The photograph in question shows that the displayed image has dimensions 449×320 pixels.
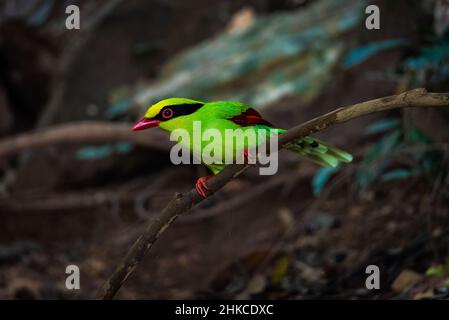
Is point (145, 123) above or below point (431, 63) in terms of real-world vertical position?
below

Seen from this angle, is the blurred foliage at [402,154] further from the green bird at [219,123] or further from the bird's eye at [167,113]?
the bird's eye at [167,113]

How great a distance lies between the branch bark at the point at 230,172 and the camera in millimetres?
1278

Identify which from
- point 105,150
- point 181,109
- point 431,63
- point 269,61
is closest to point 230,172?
point 181,109

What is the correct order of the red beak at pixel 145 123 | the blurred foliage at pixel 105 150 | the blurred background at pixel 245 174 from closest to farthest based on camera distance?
the red beak at pixel 145 123
the blurred background at pixel 245 174
the blurred foliage at pixel 105 150

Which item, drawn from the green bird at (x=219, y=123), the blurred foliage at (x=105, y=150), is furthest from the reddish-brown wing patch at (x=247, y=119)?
the blurred foliage at (x=105, y=150)

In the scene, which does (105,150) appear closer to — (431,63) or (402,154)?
(402,154)

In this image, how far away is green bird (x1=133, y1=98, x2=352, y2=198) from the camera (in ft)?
4.76

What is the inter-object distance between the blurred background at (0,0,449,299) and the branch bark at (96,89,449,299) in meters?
0.86

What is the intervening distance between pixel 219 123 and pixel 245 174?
2.36m

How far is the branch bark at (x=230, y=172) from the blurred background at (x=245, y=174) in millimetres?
864

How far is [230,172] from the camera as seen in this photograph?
4.79 feet

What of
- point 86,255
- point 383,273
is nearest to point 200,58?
point 86,255

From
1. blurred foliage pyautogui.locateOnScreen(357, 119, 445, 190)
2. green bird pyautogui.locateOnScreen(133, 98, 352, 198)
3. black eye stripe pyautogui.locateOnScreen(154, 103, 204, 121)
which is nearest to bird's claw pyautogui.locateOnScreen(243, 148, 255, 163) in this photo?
green bird pyautogui.locateOnScreen(133, 98, 352, 198)

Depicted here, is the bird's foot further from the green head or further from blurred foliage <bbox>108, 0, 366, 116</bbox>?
blurred foliage <bbox>108, 0, 366, 116</bbox>
